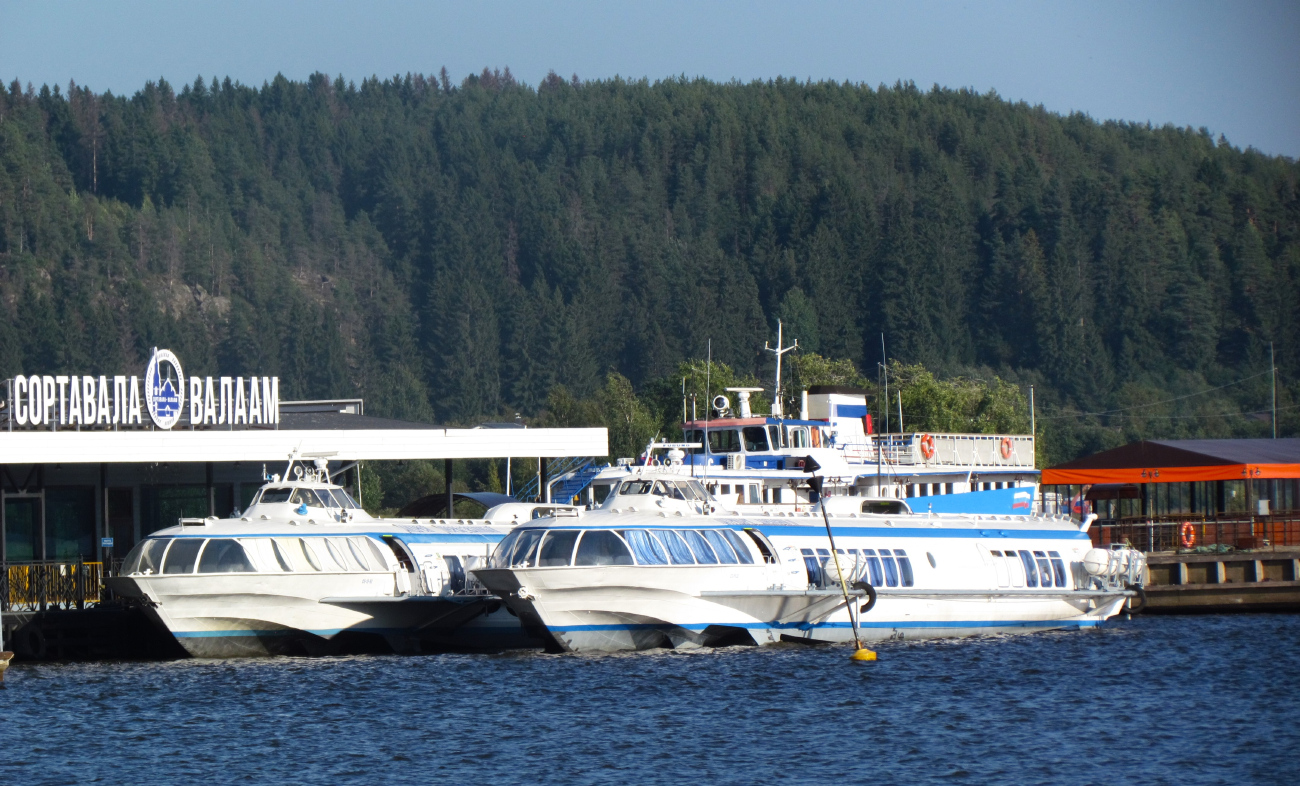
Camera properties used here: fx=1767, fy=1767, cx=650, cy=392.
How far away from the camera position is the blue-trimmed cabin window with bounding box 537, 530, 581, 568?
124ft

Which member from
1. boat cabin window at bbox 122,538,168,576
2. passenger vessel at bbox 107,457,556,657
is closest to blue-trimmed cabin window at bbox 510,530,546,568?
passenger vessel at bbox 107,457,556,657

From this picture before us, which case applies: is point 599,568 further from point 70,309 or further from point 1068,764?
point 70,309

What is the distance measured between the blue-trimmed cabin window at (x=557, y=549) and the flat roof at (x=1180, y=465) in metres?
29.7

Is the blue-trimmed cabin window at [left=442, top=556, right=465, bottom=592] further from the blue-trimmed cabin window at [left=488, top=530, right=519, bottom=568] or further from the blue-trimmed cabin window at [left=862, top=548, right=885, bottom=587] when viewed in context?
the blue-trimmed cabin window at [left=862, top=548, right=885, bottom=587]

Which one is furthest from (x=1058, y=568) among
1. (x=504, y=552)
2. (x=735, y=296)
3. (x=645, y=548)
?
(x=735, y=296)

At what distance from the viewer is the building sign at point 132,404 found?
4694 centimetres

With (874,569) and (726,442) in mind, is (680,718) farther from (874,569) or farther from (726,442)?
(726,442)

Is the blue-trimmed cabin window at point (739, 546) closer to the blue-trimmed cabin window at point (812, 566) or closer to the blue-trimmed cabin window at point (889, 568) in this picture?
the blue-trimmed cabin window at point (812, 566)

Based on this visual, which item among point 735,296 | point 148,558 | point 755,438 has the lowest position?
point 148,558

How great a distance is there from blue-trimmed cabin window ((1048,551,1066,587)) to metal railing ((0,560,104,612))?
79.2 ft

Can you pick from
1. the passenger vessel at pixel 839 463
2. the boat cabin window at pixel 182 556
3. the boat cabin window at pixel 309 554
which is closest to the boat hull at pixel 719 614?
the boat cabin window at pixel 309 554

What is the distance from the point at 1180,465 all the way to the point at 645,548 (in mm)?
30279

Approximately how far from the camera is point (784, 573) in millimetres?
40312

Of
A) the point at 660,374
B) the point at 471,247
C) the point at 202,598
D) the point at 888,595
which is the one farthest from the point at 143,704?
the point at 471,247
